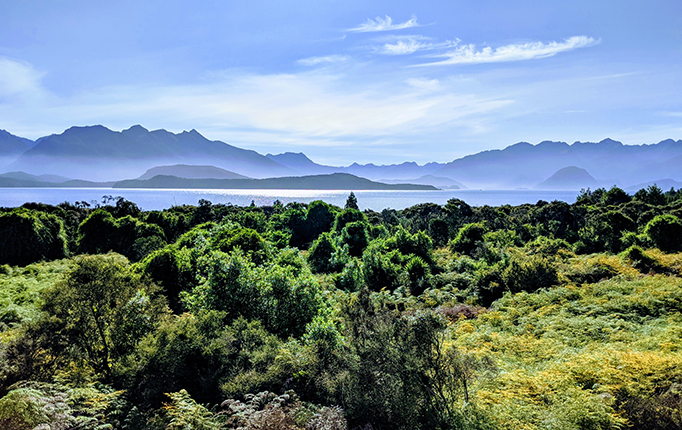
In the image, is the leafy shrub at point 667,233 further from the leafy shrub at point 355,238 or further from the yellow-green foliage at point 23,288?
the yellow-green foliage at point 23,288

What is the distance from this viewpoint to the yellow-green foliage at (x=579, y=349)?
244 inches

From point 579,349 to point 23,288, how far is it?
25902 mm

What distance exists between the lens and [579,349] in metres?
9.48

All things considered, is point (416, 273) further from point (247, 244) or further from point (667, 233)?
point (667, 233)

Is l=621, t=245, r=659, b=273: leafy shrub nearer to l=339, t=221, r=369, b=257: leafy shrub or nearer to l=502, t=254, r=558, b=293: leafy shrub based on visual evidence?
l=502, t=254, r=558, b=293: leafy shrub

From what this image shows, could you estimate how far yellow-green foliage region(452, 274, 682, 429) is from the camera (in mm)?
6207

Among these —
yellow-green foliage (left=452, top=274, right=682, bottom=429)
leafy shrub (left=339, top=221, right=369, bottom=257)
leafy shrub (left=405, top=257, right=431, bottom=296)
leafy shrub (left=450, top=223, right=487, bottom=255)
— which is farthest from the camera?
leafy shrub (left=339, top=221, right=369, bottom=257)

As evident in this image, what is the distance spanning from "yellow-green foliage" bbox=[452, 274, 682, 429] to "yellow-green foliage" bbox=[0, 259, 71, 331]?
1459cm

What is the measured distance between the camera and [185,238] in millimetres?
21672

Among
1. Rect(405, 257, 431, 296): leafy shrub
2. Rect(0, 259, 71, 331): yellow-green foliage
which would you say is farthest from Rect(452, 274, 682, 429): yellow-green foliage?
Rect(0, 259, 71, 331): yellow-green foliage

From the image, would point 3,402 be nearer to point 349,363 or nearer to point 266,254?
point 349,363

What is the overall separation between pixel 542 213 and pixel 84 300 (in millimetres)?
41123

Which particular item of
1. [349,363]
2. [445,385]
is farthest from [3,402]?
[445,385]

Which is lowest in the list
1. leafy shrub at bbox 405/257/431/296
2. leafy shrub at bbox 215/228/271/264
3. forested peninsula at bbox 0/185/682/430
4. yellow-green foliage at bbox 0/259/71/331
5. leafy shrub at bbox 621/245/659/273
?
yellow-green foliage at bbox 0/259/71/331
